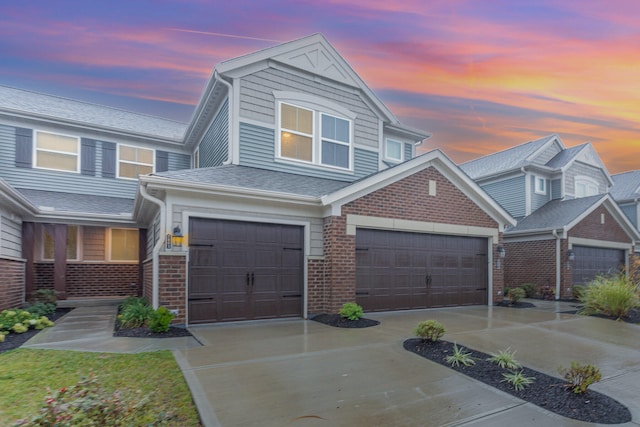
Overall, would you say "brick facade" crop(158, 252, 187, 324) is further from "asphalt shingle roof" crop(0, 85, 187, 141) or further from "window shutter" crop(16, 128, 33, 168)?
"window shutter" crop(16, 128, 33, 168)

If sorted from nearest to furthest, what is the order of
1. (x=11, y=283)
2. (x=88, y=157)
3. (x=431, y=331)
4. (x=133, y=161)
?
(x=431, y=331)
(x=11, y=283)
(x=88, y=157)
(x=133, y=161)

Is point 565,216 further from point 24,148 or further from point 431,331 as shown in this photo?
point 24,148

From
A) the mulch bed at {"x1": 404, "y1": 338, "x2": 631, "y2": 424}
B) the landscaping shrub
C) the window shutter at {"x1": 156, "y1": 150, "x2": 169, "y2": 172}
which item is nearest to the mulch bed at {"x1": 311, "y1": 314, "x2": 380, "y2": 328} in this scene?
the mulch bed at {"x1": 404, "y1": 338, "x2": 631, "y2": 424}

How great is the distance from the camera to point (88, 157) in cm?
1345

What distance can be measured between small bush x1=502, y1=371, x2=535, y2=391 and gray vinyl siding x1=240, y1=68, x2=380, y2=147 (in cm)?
862

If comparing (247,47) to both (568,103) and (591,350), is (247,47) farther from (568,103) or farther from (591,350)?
(591,350)

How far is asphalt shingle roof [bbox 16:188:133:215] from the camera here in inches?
456

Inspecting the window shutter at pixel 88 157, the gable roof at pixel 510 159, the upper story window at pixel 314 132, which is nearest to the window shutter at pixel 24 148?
the window shutter at pixel 88 157

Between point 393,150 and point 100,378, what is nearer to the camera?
point 100,378

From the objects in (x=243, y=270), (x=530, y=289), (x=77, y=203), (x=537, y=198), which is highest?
(x=537, y=198)

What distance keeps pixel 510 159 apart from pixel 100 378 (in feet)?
69.5

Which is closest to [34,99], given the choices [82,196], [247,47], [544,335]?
[82,196]

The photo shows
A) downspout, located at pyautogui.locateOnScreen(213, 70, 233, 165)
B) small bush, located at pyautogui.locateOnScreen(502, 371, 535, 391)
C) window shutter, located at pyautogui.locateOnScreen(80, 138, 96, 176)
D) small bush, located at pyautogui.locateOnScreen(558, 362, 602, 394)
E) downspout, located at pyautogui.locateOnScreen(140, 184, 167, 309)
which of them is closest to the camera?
small bush, located at pyautogui.locateOnScreen(558, 362, 602, 394)

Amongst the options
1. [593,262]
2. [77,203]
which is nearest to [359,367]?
[77,203]
